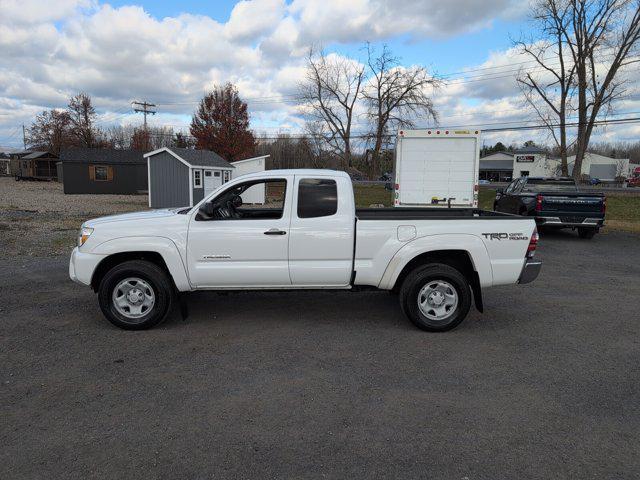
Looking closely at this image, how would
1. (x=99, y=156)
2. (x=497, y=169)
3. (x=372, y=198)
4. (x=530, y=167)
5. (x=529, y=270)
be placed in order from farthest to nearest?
(x=497, y=169) → (x=530, y=167) → (x=99, y=156) → (x=372, y=198) → (x=529, y=270)

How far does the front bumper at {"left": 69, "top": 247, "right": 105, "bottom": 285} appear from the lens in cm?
523

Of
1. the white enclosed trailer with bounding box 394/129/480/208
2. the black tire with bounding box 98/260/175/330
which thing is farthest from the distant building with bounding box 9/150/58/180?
the black tire with bounding box 98/260/175/330

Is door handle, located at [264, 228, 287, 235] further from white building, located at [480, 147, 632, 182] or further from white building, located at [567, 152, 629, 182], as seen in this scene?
white building, located at [567, 152, 629, 182]

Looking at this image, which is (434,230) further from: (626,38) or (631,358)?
(626,38)

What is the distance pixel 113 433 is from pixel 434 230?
3.65 meters

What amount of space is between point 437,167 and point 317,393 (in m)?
10.3

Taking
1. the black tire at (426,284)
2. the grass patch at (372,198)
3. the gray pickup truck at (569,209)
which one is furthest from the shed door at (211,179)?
the black tire at (426,284)

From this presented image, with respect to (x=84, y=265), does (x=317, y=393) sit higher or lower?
lower

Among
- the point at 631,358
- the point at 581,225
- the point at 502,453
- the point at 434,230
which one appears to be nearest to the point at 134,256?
the point at 434,230

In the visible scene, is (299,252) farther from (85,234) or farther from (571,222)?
(571,222)

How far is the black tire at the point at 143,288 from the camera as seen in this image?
5.21m

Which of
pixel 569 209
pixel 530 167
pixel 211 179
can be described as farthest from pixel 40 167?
pixel 530 167

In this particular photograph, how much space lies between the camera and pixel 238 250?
523 centimetres

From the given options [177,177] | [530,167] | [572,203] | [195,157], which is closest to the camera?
[572,203]
